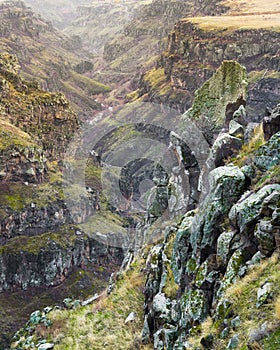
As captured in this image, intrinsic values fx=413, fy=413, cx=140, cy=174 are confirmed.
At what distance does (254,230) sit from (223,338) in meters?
4.43

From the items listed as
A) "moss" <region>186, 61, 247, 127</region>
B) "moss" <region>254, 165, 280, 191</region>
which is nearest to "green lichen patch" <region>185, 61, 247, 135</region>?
"moss" <region>186, 61, 247, 127</region>

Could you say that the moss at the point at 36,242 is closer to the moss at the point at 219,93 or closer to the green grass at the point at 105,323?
the green grass at the point at 105,323

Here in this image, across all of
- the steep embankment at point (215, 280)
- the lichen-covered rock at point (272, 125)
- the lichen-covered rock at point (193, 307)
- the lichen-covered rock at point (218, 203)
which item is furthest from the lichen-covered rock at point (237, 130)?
the lichen-covered rock at point (193, 307)

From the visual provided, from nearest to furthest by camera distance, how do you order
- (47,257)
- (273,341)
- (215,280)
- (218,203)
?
(273,341)
(215,280)
(218,203)
(47,257)

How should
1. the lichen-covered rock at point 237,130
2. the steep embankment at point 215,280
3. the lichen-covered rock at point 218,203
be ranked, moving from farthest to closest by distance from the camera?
the lichen-covered rock at point 237,130 < the lichen-covered rock at point 218,203 < the steep embankment at point 215,280

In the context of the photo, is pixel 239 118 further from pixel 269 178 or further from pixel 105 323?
pixel 105 323

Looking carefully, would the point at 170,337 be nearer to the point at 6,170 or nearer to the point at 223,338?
the point at 223,338

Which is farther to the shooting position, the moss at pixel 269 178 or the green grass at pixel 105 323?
the green grass at pixel 105 323

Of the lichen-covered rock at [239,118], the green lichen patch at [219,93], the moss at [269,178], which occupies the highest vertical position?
the green lichen patch at [219,93]

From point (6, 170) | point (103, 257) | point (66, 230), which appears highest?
point (6, 170)

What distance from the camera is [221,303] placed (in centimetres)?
1585

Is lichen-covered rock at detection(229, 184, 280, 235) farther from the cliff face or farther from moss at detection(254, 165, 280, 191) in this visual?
moss at detection(254, 165, 280, 191)

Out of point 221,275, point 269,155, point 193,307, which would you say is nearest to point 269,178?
point 269,155

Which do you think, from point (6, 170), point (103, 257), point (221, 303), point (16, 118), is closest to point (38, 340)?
point (221, 303)
